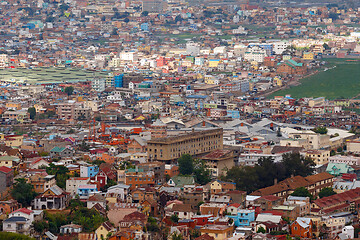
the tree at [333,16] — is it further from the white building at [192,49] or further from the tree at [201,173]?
the tree at [201,173]

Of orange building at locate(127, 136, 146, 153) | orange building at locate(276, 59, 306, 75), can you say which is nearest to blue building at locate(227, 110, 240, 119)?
orange building at locate(127, 136, 146, 153)

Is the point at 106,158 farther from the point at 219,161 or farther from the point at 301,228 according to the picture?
the point at 301,228

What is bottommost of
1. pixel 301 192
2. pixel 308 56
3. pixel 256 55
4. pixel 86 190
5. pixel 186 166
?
pixel 308 56

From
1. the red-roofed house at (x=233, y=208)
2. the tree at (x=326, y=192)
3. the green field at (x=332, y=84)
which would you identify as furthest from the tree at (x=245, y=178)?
the green field at (x=332, y=84)

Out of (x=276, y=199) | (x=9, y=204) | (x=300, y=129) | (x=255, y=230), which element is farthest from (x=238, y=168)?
(x=300, y=129)

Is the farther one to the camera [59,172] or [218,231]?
[59,172]

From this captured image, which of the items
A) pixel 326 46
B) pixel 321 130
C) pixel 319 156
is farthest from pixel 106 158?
pixel 326 46
